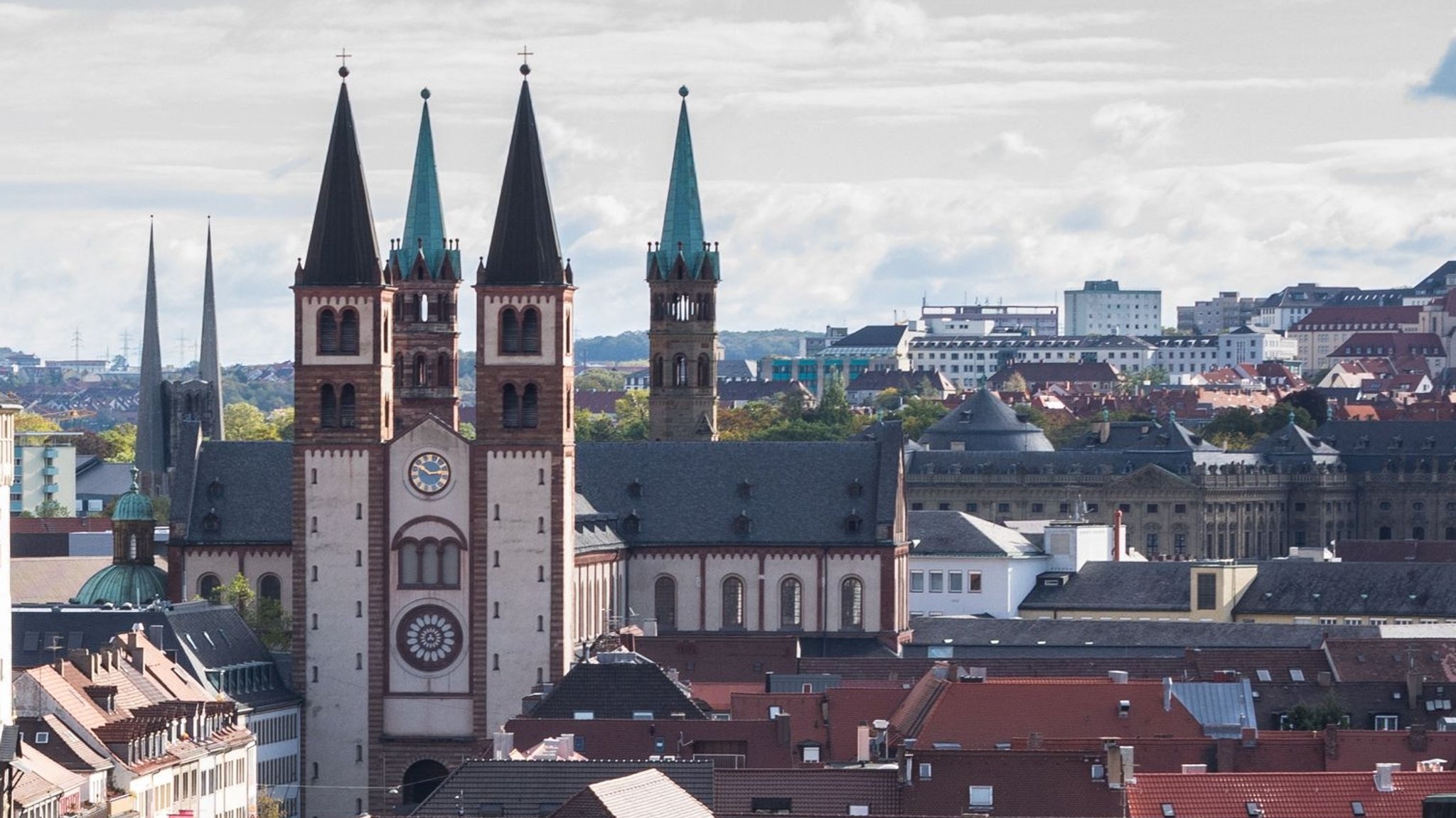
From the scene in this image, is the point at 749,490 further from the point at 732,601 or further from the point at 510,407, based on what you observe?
the point at 510,407

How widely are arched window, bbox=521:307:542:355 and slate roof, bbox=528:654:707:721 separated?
1842cm

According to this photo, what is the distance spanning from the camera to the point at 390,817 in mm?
128125

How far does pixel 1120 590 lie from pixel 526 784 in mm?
87900

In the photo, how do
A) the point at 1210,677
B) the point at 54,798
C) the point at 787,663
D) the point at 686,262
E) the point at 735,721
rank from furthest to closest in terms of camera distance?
1. the point at 686,262
2. the point at 787,663
3. the point at 1210,677
4. the point at 735,721
5. the point at 54,798

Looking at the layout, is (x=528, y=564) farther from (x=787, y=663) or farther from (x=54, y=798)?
(x=54, y=798)

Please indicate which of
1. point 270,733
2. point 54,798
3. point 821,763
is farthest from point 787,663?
point 54,798

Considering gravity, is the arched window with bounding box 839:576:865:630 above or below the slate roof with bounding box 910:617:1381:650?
→ above

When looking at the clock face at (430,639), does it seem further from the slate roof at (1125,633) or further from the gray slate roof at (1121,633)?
the slate roof at (1125,633)

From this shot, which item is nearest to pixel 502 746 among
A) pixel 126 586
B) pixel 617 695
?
pixel 617 695

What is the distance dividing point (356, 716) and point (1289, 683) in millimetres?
31171

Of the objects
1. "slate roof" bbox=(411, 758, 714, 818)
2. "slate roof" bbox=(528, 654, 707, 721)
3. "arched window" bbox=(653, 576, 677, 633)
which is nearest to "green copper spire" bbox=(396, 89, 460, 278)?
"arched window" bbox=(653, 576, 677, 633)

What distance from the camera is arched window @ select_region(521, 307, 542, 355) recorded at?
505ft

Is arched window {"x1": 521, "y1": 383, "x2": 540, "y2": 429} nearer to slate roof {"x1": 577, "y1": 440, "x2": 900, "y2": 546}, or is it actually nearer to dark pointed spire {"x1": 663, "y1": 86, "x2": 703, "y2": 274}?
slate roof {"x1": 577, "y1": 440, "x2": 900, "y2": 546}

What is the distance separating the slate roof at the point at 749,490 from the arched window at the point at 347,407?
16.0 meters
